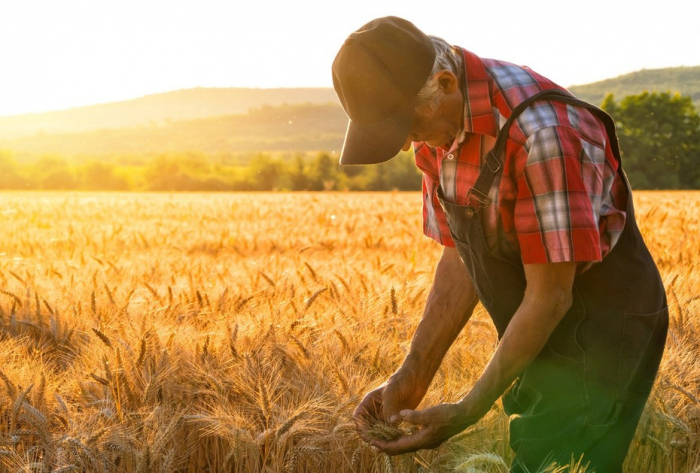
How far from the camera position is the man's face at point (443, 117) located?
1654 millimetres

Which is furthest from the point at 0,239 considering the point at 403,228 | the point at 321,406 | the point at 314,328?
the point at 321,406

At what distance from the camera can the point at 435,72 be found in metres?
1.64

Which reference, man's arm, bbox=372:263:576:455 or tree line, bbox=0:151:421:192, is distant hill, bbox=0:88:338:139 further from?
man's arm, bbox=372:263:576:455

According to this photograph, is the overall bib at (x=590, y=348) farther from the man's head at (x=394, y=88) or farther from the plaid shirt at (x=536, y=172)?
the man's head at (x=394, y=88)

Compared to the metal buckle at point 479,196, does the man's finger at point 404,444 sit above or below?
below

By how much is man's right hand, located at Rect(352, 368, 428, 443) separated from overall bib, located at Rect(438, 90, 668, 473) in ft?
0.88

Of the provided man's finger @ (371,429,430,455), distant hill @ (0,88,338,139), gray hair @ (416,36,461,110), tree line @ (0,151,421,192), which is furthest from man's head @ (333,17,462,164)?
distant hill @ (0,88,338,139)

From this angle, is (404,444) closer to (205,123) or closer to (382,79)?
(382,79)

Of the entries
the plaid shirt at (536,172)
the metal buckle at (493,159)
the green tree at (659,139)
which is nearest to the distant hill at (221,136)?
the green tree at (659,139)

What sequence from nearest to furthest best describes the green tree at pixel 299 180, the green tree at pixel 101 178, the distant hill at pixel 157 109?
1. the green tree at pixel 299 180
2. the green tree at pixel 101 178
3. the distant hill at pixel 157 109

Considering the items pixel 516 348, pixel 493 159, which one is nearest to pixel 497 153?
pixel 493 159

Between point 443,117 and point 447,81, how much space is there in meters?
0.08

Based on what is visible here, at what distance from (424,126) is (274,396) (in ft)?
2.87

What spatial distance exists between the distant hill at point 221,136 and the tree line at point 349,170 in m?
47.0
